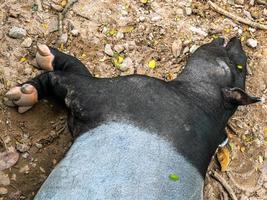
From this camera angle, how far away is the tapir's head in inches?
181

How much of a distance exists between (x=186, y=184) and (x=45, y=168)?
1145mm

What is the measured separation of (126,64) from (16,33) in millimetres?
917

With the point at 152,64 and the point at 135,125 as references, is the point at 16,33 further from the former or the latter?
the point at 135,125

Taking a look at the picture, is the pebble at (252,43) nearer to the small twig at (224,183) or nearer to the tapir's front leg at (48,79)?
the small twig at (224,183)

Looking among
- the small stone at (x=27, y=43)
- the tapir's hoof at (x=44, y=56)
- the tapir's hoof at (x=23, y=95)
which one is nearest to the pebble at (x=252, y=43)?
the tapir's hoof at (x=44, y=56)

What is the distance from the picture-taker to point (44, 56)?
4.75m

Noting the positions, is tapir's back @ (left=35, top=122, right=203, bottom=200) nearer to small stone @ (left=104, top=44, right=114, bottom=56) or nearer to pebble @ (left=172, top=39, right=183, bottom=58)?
small stone @ (left=104, top=44, right=114, bottom=56)

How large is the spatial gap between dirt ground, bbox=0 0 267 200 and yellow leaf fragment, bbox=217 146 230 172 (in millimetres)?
47

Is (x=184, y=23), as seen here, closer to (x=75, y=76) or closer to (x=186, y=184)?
(x=75, y=76)

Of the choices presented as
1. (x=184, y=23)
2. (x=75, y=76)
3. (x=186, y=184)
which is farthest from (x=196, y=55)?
(x=186, y=184)

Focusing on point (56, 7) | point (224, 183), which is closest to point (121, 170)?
point (224, 183)

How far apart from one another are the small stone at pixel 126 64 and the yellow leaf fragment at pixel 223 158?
1000 millimetres

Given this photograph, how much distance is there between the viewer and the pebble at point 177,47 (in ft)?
17.4

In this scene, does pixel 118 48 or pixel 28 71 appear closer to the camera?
pixel 28 71
